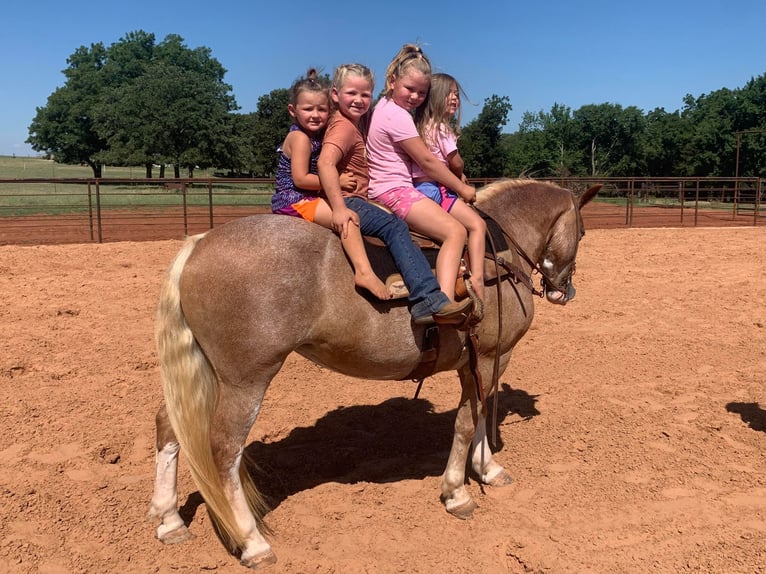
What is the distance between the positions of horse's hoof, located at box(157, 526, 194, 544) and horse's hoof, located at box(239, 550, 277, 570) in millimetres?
381

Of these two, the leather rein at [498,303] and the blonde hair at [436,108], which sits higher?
the blonde hair at [436,108]

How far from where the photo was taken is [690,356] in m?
6.10

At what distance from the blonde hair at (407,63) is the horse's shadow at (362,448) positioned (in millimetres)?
2445

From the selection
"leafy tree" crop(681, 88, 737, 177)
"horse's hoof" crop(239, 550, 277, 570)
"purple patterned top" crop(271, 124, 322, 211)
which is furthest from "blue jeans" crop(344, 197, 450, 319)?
"leafy tree" crop(681, 88, 737, 177)

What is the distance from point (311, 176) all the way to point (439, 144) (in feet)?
2.46

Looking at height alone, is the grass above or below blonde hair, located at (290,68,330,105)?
below

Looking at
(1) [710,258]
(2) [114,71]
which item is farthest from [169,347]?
(2) [114,71]

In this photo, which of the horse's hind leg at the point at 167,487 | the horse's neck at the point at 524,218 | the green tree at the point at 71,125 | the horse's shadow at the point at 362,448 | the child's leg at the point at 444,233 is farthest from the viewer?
the green tree at the point at 71,125

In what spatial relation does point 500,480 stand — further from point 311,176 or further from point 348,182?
point 311,176

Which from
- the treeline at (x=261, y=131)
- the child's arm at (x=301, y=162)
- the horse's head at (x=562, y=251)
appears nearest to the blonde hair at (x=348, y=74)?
the child's arm at (x=301, y=162)

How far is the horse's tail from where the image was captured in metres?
2.95

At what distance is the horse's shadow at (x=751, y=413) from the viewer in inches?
178

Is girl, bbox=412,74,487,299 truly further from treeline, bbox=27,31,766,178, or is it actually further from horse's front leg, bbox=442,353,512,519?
treeline, bbox=27,31,766,178

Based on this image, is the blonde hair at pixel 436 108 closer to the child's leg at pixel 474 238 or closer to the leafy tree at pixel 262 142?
the child's leg at pixel 474 238
